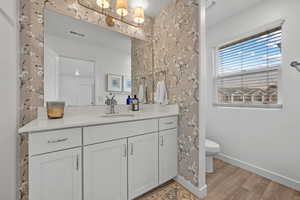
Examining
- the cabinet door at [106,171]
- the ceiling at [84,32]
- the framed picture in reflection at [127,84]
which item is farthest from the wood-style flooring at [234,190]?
the ceiling at [84,32]

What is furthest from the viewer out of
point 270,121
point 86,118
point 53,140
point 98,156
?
point 270,121

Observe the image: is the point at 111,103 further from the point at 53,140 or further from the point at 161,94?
the point at 53,140

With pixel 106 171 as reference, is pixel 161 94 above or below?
above

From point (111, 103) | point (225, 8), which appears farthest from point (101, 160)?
point (225, 8)

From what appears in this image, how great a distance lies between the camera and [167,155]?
1.63 meters

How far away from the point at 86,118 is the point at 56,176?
0.48m

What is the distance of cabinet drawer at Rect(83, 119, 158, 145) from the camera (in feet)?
3.54

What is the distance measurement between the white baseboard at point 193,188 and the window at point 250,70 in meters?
1.40

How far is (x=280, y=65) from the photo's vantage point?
1.73 m

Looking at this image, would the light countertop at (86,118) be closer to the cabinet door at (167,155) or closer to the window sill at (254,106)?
the cabinet door at (167,155)

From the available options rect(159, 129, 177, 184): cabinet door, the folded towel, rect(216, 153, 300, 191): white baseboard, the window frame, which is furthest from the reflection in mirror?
rect(216, 153, 300, 191): white baseboard

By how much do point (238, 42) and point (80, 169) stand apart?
107 inches

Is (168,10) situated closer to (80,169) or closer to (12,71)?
(12,71)

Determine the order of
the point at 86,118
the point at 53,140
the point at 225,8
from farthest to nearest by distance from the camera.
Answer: the point at 225,8 → the point at 86,118 → the point at 53,140
